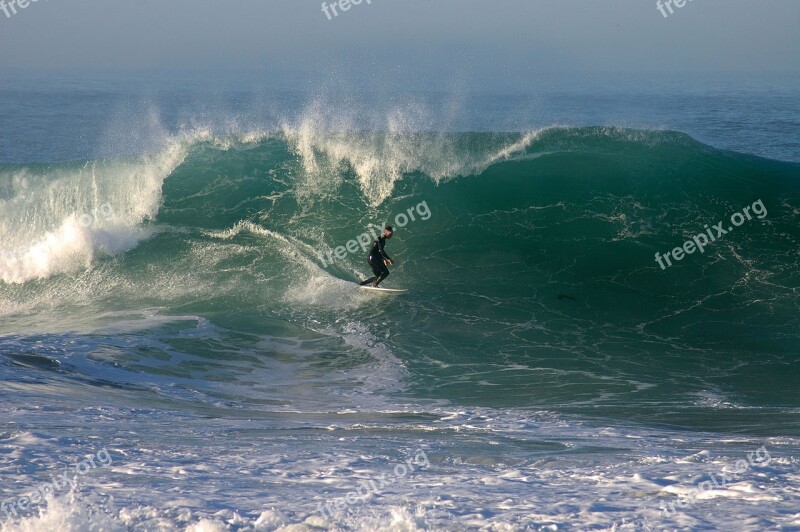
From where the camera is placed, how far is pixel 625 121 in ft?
106

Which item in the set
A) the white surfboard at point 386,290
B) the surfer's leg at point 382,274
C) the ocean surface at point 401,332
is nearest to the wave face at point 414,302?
the ocean surface at point 401,332

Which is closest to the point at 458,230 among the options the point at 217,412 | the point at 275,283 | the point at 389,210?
the point at 389,210

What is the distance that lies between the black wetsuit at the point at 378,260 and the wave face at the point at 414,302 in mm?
571

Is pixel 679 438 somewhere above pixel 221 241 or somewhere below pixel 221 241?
below

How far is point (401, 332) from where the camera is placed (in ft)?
38.5

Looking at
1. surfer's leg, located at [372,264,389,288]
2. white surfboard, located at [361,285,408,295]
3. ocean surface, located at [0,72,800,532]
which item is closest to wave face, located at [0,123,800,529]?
ocean surface, located at [0,72,800,532]

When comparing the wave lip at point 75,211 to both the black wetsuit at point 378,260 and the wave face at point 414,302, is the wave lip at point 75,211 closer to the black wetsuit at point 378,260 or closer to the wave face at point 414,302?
Answer: the wave face at point 414,302

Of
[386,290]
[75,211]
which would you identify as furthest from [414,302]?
[75,211]

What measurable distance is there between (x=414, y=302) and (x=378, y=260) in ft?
2.92

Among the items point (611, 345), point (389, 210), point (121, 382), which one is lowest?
point (611, 345)

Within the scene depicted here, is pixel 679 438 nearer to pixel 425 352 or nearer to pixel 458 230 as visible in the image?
pixel 425 352

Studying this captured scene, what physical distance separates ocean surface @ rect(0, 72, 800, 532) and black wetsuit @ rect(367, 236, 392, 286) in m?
0.47

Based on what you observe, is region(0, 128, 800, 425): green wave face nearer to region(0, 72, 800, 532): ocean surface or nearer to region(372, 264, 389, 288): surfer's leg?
region(0, 72, 800, 532): ocean surface

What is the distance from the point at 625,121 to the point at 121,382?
89.1 ft
